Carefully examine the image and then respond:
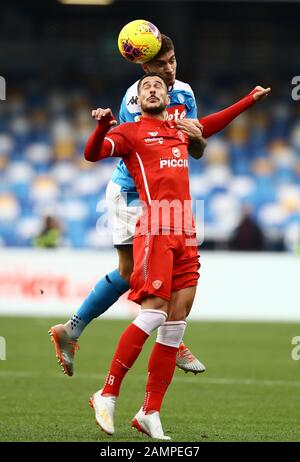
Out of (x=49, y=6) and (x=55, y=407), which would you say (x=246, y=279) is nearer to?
(x=55, y=407)

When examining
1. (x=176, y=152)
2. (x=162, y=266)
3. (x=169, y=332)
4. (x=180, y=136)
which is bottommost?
(x=169, y=332)

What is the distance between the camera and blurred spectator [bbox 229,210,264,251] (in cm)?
2104

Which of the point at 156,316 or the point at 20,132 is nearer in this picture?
the point at 156,316

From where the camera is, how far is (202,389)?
31.6 feet

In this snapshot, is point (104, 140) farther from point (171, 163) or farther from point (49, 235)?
point (49, 235)

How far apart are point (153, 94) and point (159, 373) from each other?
1732 mm

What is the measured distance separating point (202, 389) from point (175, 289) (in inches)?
120

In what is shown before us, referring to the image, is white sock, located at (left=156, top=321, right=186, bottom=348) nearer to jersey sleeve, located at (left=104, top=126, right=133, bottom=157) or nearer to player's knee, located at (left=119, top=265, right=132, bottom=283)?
player's knee, located at (left=119, top=265, right=132, bottom=283)

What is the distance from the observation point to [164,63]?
7.36 m

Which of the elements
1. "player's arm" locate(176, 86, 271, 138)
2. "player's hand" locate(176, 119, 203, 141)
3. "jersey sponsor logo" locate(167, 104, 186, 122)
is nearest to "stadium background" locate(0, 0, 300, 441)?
"jersey sponsor logo" locate(167, 104, 186, 122)

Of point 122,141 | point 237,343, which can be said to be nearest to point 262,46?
point 237,343

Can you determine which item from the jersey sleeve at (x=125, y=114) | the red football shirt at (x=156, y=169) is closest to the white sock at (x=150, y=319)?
the red football shirt at (x=156, y=169)

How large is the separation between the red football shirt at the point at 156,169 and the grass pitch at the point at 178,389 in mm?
1340

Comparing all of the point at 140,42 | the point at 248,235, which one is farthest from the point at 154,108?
the point at 248,235
